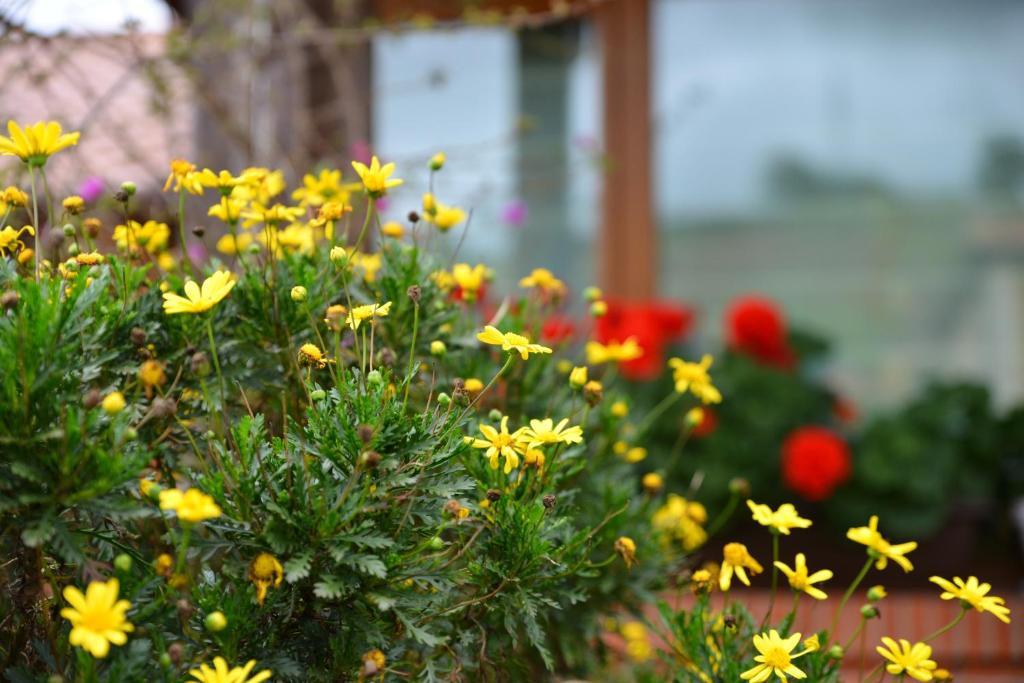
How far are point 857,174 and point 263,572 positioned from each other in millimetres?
2893

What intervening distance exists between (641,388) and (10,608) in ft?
6.73

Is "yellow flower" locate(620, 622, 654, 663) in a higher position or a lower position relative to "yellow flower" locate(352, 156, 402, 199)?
lower

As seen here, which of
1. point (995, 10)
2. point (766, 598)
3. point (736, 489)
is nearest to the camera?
point (736, 489)

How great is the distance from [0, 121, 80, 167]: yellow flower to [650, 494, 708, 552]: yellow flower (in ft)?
2.66

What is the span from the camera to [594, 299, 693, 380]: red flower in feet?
8.73

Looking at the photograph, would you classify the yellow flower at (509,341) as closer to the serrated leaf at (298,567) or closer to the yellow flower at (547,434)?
the yellow flower at (547,434)

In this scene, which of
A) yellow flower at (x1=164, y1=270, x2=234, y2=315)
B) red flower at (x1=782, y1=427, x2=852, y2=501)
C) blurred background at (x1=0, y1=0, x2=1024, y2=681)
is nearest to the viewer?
yellow flower at (x1=164, y1=270, x2=234, y2=315)

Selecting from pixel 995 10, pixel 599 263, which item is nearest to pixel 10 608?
pixel 599 263

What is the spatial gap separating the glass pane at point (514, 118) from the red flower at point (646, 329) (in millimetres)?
A: 480

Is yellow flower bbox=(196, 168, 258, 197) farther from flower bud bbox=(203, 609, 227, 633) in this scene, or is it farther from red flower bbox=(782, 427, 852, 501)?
red flower bbox=(782, 427, 852, 501)

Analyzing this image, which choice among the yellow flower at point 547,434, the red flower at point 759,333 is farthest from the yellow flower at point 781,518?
the red flower at point 759,333

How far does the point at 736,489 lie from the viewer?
4.09 feet

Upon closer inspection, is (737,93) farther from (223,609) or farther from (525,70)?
(223,609)

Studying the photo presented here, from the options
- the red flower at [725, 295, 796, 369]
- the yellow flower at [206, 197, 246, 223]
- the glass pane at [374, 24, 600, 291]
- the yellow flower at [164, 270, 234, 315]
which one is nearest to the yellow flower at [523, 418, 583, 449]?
the yellow flower at [164, 270, 234, 315]
